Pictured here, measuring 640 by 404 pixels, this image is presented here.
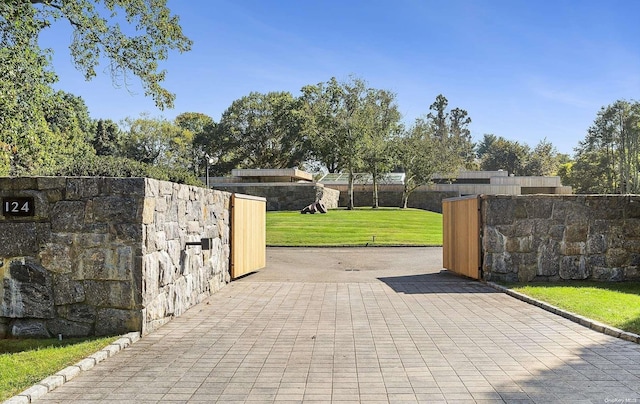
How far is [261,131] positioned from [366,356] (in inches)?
1963

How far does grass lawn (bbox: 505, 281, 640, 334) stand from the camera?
7.24 meters

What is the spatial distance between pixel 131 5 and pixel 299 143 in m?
39.9

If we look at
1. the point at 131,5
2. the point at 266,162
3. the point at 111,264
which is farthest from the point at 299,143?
the point at 111,264

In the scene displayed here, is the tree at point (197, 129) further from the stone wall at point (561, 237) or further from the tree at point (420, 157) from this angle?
the stone wall at point (561, 237)

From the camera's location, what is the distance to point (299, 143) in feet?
178

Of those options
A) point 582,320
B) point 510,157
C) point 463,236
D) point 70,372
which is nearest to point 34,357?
point 70,372

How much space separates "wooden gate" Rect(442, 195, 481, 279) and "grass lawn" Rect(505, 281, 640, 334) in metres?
1.34

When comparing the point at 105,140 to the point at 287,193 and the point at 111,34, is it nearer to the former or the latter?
the point at 287,193

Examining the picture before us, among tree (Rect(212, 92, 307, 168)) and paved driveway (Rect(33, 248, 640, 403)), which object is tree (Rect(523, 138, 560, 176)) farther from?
paved driveway (Rect(33, 248, 640, 403))

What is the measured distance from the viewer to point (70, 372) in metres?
5.00

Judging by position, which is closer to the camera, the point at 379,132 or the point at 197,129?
the point at 379,132

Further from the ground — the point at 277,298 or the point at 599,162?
the point at 599,162

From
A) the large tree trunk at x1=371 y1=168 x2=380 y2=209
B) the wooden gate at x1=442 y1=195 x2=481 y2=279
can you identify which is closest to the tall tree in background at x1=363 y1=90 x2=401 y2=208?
the large tree trunk at x1=371 y1=168 x2=380 y2=209

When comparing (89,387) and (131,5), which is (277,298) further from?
(131,5)
